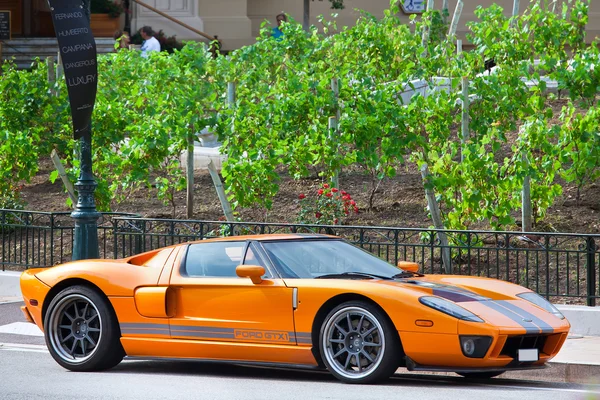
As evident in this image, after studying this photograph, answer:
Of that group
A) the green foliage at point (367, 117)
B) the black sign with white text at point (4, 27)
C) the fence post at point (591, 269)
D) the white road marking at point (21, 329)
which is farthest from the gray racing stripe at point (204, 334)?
the black sign with white text at point (4, 27)

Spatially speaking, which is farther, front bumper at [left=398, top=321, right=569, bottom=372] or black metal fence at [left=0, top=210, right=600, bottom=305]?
black metal fence at [left=0, top=210, right=600, bottom=305]

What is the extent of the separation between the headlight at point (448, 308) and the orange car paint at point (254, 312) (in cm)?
5

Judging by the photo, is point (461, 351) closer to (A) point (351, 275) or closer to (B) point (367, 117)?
(A) point (351, 275)

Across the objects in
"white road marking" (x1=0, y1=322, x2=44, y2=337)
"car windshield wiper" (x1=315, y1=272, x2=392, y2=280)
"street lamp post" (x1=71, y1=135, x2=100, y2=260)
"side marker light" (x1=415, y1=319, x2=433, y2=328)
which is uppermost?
"street lamp post" (x1=71, y1=135, x2=100, y2=260)

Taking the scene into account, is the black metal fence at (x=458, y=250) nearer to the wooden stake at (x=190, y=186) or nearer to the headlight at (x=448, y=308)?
the wooden stake at (x=190, y=186)

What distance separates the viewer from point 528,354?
7.89 meters

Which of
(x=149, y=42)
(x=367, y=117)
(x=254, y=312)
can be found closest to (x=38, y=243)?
(x=367, y=117)

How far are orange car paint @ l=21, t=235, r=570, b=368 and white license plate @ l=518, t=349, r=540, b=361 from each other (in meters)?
0.14

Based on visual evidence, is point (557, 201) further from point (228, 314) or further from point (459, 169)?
point (228, 314)

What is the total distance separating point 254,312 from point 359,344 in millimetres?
983

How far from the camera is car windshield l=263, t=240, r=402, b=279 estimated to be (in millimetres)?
8602

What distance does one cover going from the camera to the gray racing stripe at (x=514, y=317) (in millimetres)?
7898

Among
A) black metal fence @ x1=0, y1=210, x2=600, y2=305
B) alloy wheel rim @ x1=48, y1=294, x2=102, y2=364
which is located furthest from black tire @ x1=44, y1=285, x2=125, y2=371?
black metal fence @ x1=0, y1=210, x2=600, y2=305

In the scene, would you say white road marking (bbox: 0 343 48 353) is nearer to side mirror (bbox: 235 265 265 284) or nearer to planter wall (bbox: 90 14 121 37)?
side mirror (bbox: 235 265 265 284)
